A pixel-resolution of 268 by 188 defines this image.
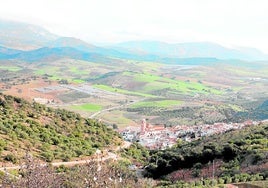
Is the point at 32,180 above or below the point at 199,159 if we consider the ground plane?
above

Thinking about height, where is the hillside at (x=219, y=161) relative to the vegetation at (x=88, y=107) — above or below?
above

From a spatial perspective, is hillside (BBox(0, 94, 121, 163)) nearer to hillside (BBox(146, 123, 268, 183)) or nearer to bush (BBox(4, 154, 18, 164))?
bush (BBox(4, 154, 18, 164))

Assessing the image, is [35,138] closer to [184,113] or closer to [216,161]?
[216,161]

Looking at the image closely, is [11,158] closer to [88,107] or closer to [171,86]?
[88,107]

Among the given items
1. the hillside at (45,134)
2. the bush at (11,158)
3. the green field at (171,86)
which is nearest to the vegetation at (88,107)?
→ the green field at (171,86)

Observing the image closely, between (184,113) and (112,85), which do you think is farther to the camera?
(112,85)

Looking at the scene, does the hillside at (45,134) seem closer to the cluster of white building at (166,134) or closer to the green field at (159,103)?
the cluster of white building at (166,134)

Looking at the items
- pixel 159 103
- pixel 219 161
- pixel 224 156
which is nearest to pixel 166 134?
pixel 224 156

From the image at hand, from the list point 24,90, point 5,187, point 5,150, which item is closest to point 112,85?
point 24,90
